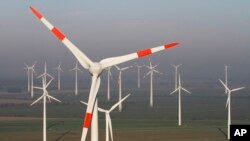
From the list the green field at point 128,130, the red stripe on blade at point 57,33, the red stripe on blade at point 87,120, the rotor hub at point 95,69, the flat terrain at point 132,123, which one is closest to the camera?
the red stripe on blade at point 87,120

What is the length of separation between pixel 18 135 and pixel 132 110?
5862 cm

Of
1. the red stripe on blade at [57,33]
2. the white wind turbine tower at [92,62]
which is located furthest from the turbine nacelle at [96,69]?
the red stripe on blade at [57,33]

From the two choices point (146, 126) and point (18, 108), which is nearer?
point (146, 126)

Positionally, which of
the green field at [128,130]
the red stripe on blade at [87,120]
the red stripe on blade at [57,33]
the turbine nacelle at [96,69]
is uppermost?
the red stripe on blade at [57,33]

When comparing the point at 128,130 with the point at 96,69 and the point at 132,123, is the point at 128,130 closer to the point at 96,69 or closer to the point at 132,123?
the point at 132,123

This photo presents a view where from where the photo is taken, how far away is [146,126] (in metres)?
99.6

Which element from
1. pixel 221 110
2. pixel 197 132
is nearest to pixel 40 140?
pixel 197 132

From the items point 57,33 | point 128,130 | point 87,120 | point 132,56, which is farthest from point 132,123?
point 87,120

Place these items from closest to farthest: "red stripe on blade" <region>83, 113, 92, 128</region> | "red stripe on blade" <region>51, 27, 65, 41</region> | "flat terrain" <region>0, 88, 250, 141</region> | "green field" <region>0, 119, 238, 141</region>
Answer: "red stripe on blade" <region>83, 113, 92, 128</region>, "red stripe on blade" <region>51, 27, 65, 41</region>, "green field" <region>0, 119, 238, 141</region>, "flat terrain" <region>0, 88, 250, 141</region>

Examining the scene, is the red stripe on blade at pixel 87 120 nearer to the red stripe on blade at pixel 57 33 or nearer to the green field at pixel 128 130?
the red stripe on blade at pixel 57 33

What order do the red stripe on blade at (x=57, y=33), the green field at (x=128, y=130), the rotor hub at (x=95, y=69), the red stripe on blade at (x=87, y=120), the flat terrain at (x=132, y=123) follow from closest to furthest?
1. the red stripe on blade at (x=87, y=120)
2. the rotor hub at (x=95, y=69)
3. the red stripe on blade at (x=57, y=33)
4. the green field at (x=128, y=130)
5. the flat terrain at (x=132, y=123)

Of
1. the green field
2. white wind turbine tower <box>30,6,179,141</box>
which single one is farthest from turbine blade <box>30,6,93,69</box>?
the green field

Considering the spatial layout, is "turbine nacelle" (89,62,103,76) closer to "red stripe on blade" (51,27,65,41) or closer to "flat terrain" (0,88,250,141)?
"red stripe on blade" (51,27,65,41)

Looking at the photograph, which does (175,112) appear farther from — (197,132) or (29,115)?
(197,132)
